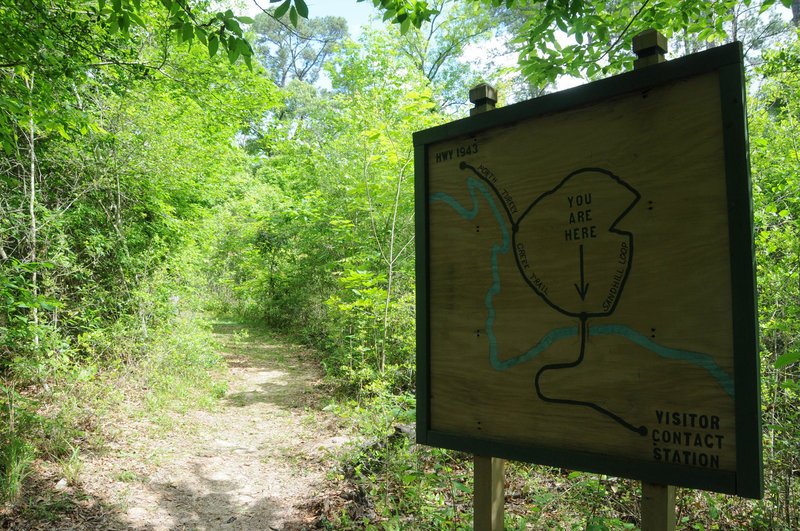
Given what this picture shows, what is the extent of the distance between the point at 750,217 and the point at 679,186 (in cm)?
19

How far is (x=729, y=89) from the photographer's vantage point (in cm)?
120

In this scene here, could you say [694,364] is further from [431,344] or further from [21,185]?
[21,185]


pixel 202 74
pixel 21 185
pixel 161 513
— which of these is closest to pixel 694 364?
pixel 161 513

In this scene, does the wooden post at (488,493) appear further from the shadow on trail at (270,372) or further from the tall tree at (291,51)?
the tall tree at (291,51)

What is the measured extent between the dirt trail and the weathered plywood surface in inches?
110

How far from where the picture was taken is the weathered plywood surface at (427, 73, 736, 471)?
1214 millimetres

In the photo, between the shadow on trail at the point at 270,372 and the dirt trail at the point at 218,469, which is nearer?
the dirt trail at the point at 218,469

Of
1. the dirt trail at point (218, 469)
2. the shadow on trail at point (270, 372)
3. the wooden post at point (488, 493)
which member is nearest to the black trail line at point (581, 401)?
the wooden post at point (488, 493)

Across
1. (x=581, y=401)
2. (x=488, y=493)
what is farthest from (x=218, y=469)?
(x=581, y=401)

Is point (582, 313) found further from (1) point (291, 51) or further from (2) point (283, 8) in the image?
(1) point (291, 51)

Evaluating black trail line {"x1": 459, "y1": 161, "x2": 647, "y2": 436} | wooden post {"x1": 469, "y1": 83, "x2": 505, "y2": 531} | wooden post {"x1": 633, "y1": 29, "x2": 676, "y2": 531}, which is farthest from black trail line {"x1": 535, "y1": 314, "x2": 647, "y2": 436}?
wooden post {"x1": 469, "y1": 83, "x2": 505, "y2": 531}

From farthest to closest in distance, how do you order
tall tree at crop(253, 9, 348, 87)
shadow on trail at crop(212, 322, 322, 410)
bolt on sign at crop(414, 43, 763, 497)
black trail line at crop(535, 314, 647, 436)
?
1. tall tree at crop(253, 9, 348, 87)
2. shadow on trail at crop(212, 322, 322, 410)
3. black trail line at crop(535, 314, 647, 436)
4. bolt on sign at crop(414, 43, 763, 497)

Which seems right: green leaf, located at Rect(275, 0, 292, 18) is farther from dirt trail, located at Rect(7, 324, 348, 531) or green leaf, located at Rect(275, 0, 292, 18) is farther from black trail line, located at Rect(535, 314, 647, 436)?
dirt trail, located at Rect(7, 324, 348, 531)

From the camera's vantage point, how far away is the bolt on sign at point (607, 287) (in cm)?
118
